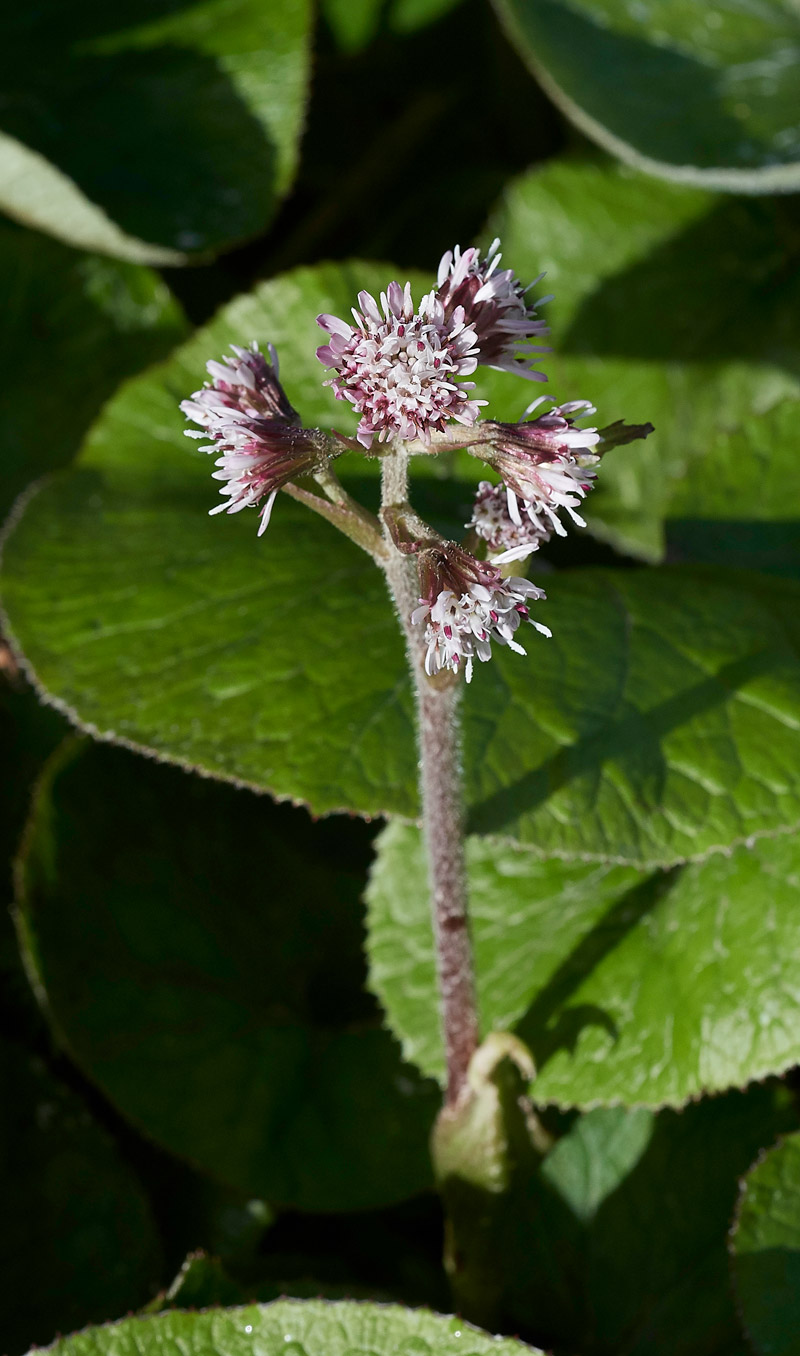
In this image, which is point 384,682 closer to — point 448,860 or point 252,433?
point 448,860

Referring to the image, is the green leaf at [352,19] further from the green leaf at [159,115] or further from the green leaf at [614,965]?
the green leaf at [614,965]

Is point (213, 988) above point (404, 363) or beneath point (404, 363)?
beneath

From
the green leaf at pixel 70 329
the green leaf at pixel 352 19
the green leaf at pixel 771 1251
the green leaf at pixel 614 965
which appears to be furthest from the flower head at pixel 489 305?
the green leaf at pixel 352 19

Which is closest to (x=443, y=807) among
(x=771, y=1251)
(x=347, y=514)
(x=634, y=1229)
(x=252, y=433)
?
(x=347, y=514)

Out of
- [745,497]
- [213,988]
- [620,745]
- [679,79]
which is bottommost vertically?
[213,988]

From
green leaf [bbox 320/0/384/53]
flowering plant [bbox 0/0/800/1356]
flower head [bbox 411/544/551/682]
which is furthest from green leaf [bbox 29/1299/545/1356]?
green leaf [bbox 320/0/384/53]
